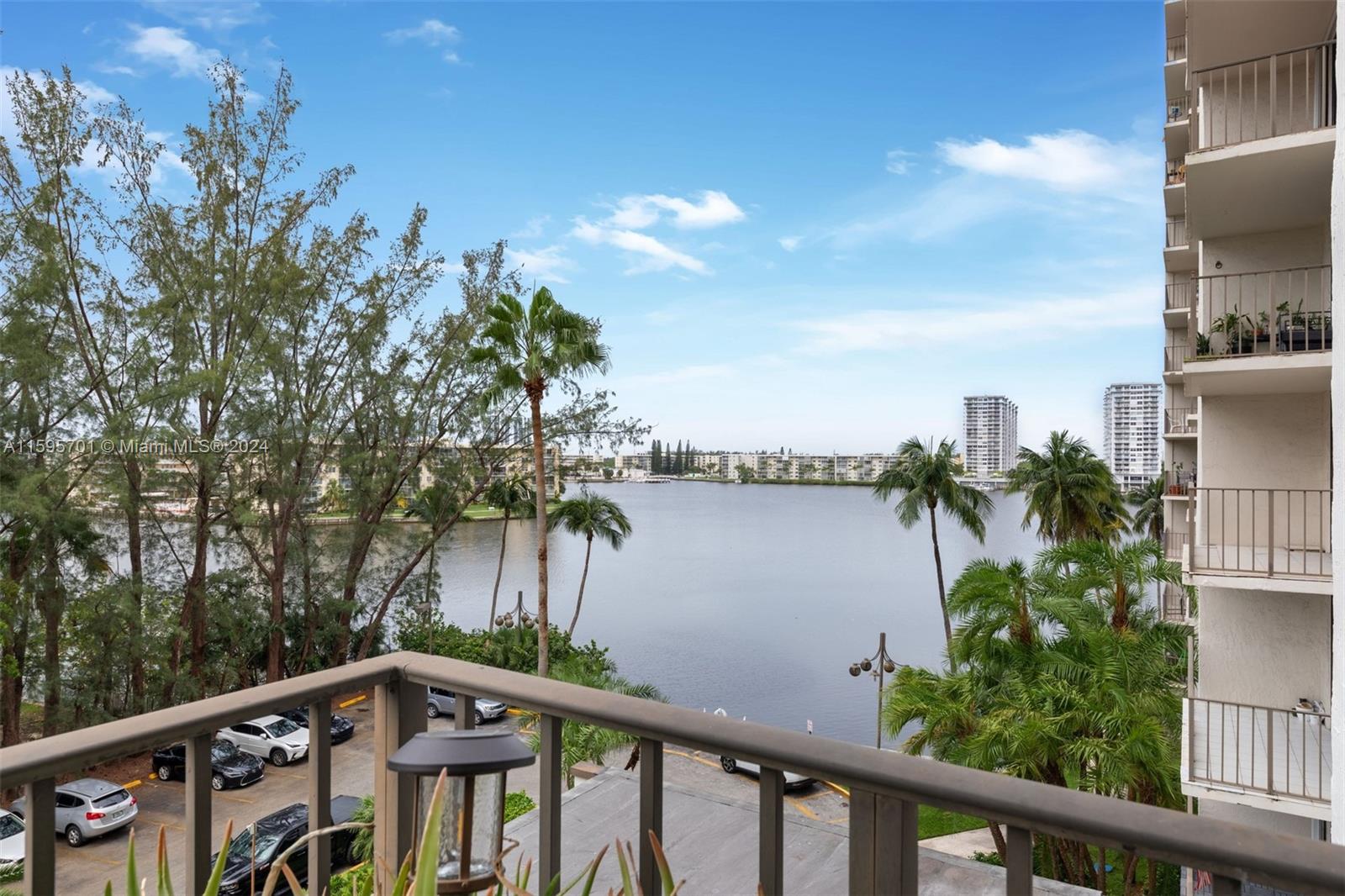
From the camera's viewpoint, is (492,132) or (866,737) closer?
(866,737)

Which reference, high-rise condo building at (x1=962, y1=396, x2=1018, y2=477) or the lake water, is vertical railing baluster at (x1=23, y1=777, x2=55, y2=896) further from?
high-rise condo building at (x1=962, y1=396, x2=1018, y2=477)

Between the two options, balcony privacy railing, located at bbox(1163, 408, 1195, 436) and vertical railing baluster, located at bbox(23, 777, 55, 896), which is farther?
balcony privacy railing, located at bbox(1163, 408, 1195, 436)

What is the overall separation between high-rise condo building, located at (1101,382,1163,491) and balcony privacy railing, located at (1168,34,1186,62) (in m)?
13.1

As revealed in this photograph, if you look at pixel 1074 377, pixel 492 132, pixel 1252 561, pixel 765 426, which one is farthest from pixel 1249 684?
pixel 765 426

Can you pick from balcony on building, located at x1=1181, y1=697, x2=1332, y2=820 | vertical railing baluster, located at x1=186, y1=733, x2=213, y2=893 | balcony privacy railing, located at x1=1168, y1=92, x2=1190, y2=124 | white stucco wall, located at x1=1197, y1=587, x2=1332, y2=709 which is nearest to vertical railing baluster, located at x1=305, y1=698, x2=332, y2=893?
vertical railing baluster, located at x1=186, y1=733, x2=213, y2=893

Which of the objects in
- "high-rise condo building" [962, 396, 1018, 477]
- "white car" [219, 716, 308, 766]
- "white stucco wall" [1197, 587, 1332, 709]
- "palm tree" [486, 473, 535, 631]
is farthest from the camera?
"high-rise condo building" [962, 396, 1018, 477]

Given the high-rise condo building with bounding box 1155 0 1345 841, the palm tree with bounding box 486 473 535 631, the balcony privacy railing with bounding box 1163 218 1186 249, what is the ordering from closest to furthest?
the high-rise condo building with bounding box 1155 0 1345 841 < the balcony privacy railing with bounding box 1163 218 1186 249 < the palm tree with bounding box 486 473 535 631

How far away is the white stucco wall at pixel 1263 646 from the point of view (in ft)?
17.6

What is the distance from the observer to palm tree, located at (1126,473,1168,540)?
24078 millimetres

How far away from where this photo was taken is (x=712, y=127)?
28953 millimetres

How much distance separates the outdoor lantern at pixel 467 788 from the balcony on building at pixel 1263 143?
18.0ft

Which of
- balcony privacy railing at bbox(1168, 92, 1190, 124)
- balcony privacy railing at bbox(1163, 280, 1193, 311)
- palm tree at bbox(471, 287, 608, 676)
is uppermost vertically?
balcony privacy railing at bbox(1168, 92, 1190, 124)

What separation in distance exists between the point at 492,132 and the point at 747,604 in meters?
17.0

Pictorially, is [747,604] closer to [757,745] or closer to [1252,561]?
[1252,561]
